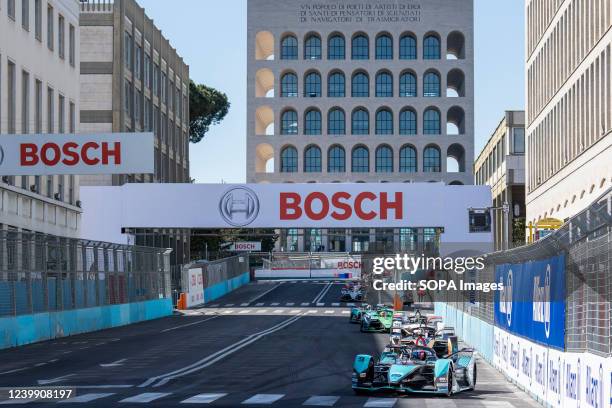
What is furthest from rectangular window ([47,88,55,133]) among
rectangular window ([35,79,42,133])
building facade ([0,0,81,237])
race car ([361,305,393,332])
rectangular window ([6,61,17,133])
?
race car ([361,305,393,332])

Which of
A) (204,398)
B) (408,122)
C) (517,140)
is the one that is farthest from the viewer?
(408,122)

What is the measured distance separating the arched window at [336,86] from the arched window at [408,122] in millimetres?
8154

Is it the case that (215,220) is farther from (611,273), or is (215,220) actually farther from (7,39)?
(611,273)

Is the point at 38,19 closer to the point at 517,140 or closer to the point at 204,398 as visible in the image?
the point at 204,398

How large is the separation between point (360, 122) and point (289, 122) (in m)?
9.03

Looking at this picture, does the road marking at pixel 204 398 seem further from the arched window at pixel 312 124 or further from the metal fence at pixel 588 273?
the arched window at pixel 312 124

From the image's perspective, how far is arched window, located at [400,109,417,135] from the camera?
14875cm

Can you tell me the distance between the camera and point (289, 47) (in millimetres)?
150750

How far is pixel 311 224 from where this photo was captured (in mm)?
61250

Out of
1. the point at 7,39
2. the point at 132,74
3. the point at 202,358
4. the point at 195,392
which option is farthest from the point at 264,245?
the point at 195,392

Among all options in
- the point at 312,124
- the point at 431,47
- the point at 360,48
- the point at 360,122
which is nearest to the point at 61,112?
the point at 312,124

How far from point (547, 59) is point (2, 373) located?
53.7m

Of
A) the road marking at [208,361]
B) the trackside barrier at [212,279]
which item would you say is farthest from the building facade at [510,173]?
the road marking at [208,361]

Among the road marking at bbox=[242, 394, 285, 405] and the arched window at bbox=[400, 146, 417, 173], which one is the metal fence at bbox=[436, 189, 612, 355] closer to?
the road marking at bbox=[242, 394, 285, 405]
